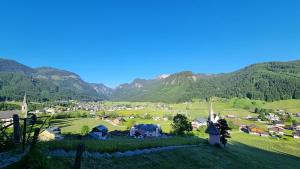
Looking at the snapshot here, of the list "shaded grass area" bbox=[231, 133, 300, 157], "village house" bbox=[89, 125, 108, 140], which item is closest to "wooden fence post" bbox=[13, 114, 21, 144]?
"village house" bbox=[89, 125, 108, 140]

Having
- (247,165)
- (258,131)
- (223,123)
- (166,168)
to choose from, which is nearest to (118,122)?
(258,131)

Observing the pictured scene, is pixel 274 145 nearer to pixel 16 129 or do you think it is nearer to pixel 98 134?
pixel 98 134

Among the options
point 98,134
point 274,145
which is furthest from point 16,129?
point 274,145

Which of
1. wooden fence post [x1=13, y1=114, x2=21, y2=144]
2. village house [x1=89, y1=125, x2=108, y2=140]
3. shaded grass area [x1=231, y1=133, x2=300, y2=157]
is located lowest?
shaded grass area [x1=231, y1=133, x2=300, y2=157]

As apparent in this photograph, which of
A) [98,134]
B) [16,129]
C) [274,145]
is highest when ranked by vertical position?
[16,129]

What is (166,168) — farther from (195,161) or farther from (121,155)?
(195,161)

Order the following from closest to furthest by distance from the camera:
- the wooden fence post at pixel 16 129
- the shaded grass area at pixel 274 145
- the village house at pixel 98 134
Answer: the wooden fence post at pixel 16 129 < the village house at pixel 98 134 < the shaded grass area at pixel 274 145

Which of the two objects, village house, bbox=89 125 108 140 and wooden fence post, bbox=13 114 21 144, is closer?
wooden fence post, bbox=13 114 21 144

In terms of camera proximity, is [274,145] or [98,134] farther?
Result: [274,145]

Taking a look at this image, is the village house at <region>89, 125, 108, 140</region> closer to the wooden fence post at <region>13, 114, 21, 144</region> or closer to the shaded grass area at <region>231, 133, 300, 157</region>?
the wooden fence post at <region>13, 114, 21, 144</region>

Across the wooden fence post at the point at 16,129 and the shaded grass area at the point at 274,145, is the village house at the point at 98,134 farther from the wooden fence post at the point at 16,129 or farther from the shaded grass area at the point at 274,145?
the shaded grass area at the point at 274,145

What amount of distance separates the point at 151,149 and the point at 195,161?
615cm

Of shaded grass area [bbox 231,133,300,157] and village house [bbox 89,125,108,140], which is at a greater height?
village house [bbox 89,125,108,140]

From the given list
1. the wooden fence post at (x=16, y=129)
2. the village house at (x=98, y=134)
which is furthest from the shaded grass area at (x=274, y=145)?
the wooden fence post at (x=16, y=129)
